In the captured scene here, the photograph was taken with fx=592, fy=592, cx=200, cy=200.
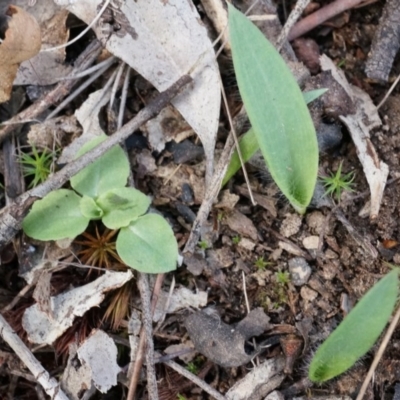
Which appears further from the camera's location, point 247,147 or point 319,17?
point 319,17

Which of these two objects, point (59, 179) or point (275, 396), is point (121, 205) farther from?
point (275, 396)

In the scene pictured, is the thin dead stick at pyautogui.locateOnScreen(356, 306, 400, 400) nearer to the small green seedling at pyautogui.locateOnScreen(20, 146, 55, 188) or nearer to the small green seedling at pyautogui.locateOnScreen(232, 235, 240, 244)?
the small green seedling at pyautogui.locateOnScreen(232, 235, 240, 244)


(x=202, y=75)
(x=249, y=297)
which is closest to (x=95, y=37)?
(x=202, y=75)

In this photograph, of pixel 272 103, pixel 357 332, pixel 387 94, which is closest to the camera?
pixel 357 332

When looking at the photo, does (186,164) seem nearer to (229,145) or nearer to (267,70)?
(229,145)

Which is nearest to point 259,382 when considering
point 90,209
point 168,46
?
point 90,209

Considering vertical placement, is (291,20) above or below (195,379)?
above
